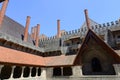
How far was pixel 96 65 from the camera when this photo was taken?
49.8 feet

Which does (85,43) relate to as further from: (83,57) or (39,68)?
(39,68)

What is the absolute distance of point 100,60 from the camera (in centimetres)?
1480

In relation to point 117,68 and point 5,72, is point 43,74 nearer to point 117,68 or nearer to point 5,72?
point 5,72

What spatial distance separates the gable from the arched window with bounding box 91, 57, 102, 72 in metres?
0.53

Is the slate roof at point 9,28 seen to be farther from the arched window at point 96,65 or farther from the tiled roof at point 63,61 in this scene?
the arched window at point 96,65

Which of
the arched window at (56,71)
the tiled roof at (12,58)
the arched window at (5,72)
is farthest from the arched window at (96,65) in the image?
the arched window at (5,72)

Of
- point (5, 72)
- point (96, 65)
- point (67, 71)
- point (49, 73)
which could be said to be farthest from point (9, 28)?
point (96, 65)

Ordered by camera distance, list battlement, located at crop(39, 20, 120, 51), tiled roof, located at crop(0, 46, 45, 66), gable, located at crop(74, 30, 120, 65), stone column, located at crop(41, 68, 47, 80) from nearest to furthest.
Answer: tiled roof, located at crop(0, 46, 45, 66)
gable, located at crop(74, 30, 120, 65)
stone column, located at crop(41, 68, 47, 80)
battlement, located at crop(39, 20, 120, 51)

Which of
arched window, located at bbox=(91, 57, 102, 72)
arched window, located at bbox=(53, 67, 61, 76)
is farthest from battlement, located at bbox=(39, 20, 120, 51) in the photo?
arched window, located at bbox=(91, 57, 102, 72)

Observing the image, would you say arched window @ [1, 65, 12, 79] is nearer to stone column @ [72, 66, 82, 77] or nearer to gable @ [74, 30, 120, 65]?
stone column @ [72, 66, 82, 77]

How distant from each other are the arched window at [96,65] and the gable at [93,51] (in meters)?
0.53

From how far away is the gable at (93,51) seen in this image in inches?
567

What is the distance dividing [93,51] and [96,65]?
199 cm

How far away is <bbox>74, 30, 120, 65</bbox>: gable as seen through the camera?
14408 mm
